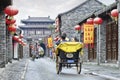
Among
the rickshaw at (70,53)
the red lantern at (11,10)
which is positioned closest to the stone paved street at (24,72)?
the rickshaw at (70,53)

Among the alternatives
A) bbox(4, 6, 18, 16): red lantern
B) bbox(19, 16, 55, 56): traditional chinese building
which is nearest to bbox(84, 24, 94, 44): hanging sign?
bbox(4, 6, 18, 16): red lantern

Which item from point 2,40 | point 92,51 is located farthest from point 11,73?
point 92,51

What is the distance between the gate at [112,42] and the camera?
26.5 meters

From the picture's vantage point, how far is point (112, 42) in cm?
2772

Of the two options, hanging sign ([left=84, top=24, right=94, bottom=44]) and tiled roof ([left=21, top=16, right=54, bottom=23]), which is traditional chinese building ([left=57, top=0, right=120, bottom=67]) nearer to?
hanging sign ([left=84, top=24, right=94, bottom=44])

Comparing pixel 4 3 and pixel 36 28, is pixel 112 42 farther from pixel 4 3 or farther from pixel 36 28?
pixel 36 28

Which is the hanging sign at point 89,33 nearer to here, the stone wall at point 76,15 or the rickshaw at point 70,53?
the rickshaw at point 70,53

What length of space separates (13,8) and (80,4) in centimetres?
3224

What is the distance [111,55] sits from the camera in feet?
92.3

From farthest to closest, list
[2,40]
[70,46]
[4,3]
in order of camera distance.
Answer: [2,40]
[4,3]
[70,46]

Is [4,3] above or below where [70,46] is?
above

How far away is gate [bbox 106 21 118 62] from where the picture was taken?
2653 centimetres

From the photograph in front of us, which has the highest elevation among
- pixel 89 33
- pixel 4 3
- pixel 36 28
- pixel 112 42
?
pixel 36 28

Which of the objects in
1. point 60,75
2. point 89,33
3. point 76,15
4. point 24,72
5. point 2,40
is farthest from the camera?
point 76,15
